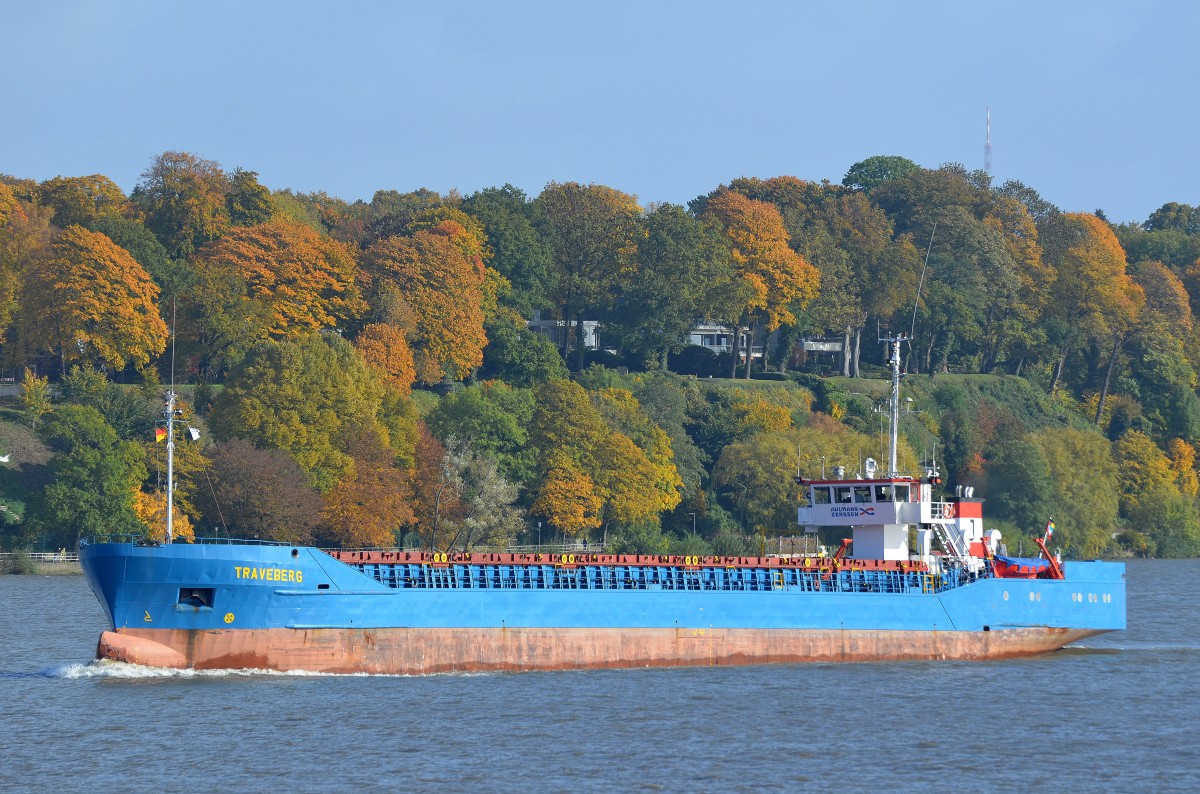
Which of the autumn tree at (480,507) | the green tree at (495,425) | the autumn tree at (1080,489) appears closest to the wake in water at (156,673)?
the autumn tree at (480,507)

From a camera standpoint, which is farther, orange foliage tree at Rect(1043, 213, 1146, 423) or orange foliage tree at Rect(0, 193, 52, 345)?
orange foliage tree at Rect(1043, 213, 1146, 423)

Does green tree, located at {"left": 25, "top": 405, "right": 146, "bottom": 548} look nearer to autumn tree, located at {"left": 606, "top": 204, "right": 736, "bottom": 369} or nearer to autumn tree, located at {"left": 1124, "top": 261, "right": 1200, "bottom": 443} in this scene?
autumn tree, located at {"left": 606, "top": 204, "right": 736, "bottom": 369}

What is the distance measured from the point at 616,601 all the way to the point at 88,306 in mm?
63292

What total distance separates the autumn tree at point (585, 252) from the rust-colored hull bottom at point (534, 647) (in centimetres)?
Result: 7483

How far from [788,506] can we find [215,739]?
6875 centimetres

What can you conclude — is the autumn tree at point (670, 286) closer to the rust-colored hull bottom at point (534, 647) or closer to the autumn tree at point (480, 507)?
the autumn tree at point (480, 507)

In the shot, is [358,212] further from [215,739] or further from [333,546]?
[215,739]

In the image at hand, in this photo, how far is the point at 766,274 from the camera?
13612 cm

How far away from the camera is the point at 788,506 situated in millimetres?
105562

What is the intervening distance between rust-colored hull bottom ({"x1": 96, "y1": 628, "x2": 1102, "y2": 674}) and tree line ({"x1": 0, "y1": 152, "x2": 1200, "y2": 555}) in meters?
27.6

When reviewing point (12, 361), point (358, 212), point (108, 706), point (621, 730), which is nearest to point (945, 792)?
point (621, 730)

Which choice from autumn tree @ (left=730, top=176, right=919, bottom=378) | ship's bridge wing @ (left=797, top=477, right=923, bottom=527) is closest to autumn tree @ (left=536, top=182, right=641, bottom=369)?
autumn tree @ (left=730, top=176, right=919, bottom=378)

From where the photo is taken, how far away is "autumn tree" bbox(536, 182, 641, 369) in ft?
440

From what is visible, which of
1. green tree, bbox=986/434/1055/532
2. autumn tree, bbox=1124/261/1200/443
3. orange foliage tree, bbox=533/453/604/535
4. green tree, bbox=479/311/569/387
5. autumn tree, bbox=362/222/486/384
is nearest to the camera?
green tree, bbox=986/434/1055/532
